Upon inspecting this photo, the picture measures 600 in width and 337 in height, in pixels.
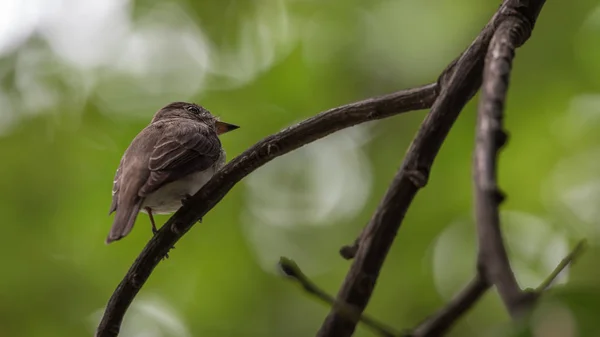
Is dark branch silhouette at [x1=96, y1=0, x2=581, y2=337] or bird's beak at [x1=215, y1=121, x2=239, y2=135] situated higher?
dark branch silhouette at [x1=96, y1=0, x2=581, y2=337]

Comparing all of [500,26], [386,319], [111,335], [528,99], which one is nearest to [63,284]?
[386,319]

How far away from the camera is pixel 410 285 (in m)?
5.18

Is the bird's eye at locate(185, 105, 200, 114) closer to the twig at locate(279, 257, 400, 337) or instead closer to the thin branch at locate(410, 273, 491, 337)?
the twig at locate(279, 257, 400, 337)

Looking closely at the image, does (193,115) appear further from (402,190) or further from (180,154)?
(402,190)

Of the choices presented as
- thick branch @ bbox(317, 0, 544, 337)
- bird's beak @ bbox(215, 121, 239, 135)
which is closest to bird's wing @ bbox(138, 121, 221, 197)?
bird's beak @ bbox(215, 121, 239, 135)

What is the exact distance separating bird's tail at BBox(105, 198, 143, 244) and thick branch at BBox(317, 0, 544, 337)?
6.06 ft

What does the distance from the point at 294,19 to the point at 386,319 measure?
8.49ft

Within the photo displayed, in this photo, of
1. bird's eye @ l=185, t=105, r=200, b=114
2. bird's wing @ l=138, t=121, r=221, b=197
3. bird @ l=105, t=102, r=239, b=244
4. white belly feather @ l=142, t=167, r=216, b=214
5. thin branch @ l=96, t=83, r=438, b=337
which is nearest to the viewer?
thin branch @ l=96, t=83, r=438, b=337

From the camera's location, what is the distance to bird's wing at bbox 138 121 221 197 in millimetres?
4367

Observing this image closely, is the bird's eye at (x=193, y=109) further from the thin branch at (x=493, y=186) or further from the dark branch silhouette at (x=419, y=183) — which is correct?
the thin branch at (x=493, y=186)

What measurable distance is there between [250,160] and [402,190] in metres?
1.11

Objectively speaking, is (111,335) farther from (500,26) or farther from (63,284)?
(63,284)

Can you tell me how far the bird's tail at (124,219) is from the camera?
3675 millimetres

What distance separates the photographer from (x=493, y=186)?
1386mm
